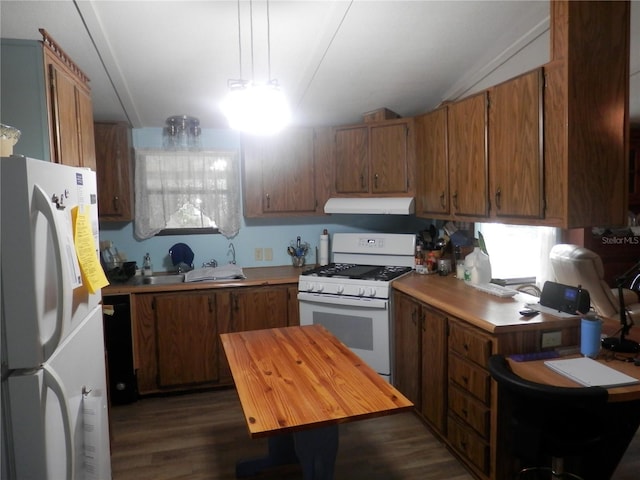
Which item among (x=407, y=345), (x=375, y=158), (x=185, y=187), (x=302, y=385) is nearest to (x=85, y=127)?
(x=185, y=187)

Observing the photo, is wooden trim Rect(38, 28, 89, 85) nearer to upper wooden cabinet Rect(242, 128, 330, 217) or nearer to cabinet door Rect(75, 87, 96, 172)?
cabinet door Rect(75, 87, 96, 172)

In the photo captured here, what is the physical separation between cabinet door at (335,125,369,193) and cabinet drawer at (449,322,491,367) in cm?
160

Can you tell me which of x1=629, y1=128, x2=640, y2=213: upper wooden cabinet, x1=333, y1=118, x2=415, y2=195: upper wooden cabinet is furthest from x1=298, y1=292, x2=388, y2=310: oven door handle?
x1=629, y1=128, x2=640, y2=213: upper wooden cabinet

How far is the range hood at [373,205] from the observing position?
3479 millimetres

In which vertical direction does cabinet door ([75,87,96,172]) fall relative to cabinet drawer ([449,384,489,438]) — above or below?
above

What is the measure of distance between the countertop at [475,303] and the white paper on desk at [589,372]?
24 centimetres

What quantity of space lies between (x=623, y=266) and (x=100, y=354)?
554 cm

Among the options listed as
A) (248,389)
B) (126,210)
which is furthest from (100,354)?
(126,210)

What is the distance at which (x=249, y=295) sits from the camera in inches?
135

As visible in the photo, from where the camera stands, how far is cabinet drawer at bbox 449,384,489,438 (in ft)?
7.20

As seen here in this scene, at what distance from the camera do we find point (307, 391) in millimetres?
1678

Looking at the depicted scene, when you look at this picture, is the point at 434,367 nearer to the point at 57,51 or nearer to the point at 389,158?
the point at 389,158

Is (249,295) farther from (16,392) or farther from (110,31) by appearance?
(16,392)

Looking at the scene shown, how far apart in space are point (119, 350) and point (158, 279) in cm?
65
